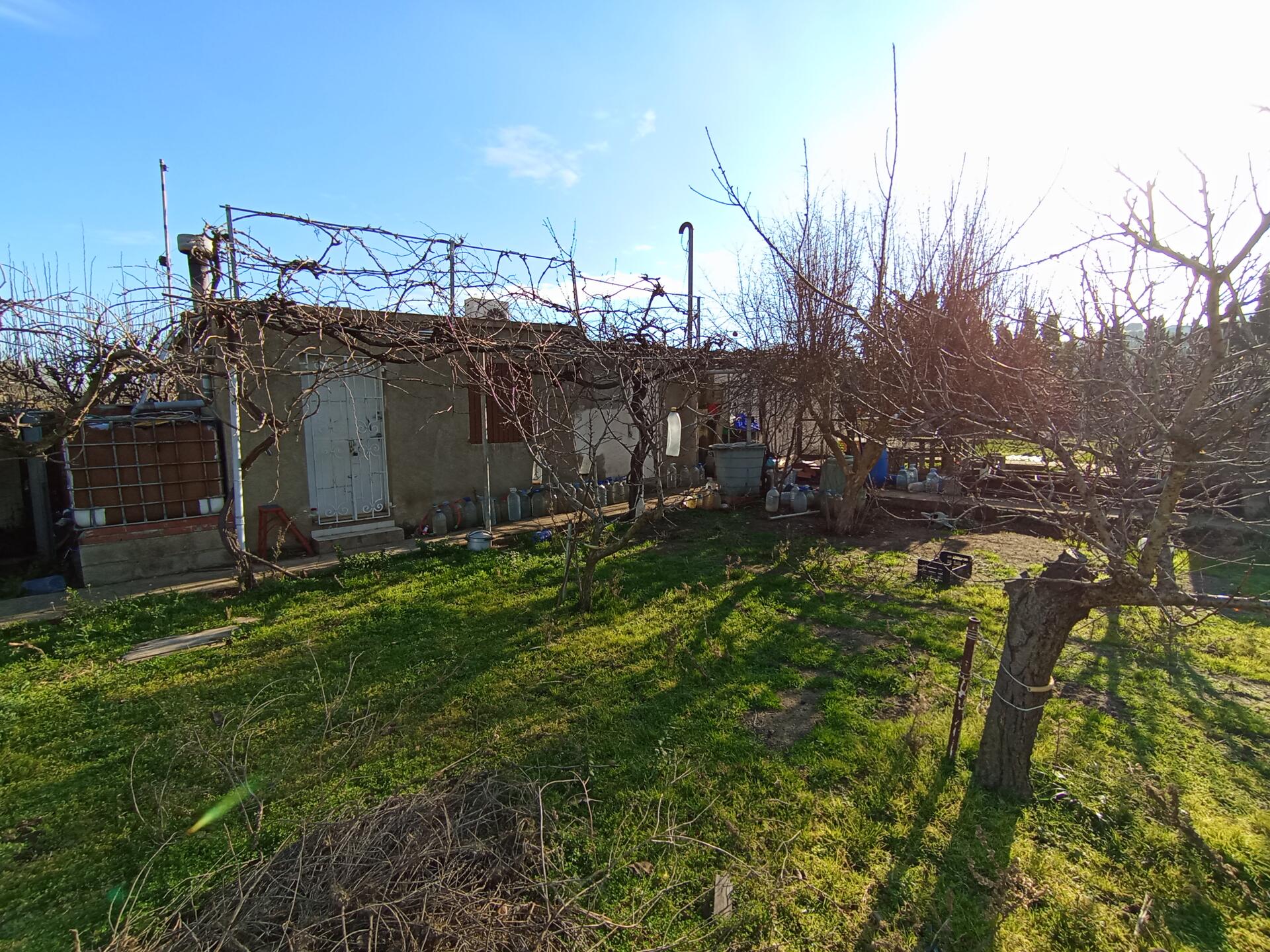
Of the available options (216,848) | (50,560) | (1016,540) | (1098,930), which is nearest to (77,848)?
(216,848)

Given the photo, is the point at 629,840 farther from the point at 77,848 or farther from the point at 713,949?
the point at 77,848

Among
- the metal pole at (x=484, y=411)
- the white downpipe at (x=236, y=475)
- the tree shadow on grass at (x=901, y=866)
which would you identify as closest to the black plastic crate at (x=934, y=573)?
the tree shadow on grass at (x=901, y=866)

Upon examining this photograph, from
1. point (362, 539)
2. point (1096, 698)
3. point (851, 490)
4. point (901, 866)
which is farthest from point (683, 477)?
point (901, 866)

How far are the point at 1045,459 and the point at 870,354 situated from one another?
4784 millimetres

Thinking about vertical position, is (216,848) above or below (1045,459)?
below

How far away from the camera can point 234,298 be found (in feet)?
18.6

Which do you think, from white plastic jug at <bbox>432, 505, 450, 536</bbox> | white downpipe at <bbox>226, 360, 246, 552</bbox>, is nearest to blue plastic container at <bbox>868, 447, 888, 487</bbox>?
white plastic jug at <bbox>432, 505, 450, 536</bbox>

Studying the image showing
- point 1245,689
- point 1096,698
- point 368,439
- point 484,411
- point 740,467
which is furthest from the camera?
point 740,467

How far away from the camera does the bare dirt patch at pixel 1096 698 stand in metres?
3.87

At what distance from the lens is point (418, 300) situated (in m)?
6.02

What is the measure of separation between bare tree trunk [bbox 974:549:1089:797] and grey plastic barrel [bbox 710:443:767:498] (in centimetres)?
749

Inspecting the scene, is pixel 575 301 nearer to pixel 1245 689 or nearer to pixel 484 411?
pixel 484 411

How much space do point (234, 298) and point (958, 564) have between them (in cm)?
788

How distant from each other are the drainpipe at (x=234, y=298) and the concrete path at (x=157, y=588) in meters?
0.69
